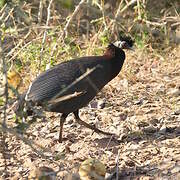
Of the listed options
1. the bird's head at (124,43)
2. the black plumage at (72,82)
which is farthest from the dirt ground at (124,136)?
the bird's head at (124,43)

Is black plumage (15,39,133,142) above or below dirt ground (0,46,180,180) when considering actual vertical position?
above

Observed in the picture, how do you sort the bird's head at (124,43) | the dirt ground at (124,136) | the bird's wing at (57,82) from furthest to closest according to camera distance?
the bird's head at (124,43), the bird's wing at (57,82), the dirt ground at (124,136)

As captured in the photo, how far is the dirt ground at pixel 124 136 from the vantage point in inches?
134

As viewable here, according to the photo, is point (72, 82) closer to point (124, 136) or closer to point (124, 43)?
point (124, 136)

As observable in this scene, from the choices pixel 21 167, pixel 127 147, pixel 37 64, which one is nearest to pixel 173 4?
pixel 37 64

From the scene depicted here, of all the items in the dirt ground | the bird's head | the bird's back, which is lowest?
the dirt ground

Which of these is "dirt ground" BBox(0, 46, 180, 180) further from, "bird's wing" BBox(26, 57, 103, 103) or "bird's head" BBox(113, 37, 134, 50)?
"bird's head" BBox(113, 37, 134, 50)

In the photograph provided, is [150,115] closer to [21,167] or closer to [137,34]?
[21,167]

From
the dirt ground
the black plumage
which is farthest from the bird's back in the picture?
the dirt ground

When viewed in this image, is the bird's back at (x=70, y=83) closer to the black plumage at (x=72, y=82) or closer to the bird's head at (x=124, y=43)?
the black plumage at (x=72, y=82)

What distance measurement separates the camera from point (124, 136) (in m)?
3.90

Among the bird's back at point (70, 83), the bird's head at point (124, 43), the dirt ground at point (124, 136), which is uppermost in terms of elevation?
the bird's head at point (124, 43)

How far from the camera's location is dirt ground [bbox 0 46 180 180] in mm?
3404

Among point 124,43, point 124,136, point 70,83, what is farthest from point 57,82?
point 124,43
